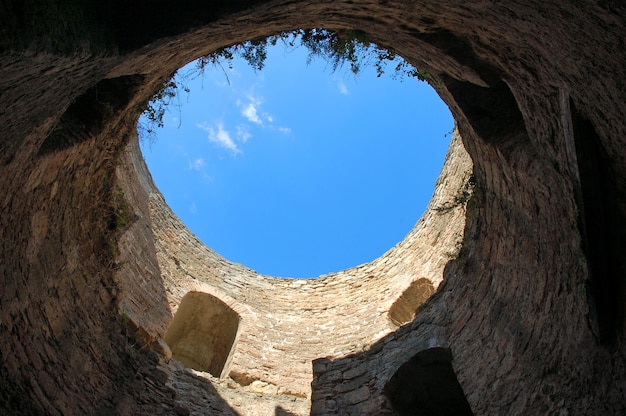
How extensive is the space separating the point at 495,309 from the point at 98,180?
14.3 feet

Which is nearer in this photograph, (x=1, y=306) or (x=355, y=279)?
(x=1, y=306)

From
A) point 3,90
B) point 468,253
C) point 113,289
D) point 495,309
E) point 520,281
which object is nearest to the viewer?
point 3,90

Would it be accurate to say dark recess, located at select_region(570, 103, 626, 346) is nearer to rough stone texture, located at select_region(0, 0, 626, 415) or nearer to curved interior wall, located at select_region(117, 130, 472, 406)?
rough stone texture, located at select_region(0, 0, 626, 415)

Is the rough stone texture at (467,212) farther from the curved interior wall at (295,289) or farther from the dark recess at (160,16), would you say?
the curved interior wall at (295,289)

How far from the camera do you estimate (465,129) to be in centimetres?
560

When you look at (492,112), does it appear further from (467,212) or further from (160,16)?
(160,16)

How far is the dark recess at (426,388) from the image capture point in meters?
6.54

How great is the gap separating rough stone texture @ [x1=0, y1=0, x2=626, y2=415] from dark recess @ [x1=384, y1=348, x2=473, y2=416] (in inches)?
5.7

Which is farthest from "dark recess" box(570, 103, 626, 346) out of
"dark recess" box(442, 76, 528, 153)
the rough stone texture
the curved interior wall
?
the curved interior wall

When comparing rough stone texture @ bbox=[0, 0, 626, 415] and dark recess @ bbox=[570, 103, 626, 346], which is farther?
dark recess @ bbox=[570, 103, 626, 346]

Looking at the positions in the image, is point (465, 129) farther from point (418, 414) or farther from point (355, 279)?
point (355, 279)

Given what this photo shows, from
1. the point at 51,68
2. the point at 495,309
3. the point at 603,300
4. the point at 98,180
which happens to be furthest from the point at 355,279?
the point at 51,68

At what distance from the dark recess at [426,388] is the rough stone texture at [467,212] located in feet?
0.47

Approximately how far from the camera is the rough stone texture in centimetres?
334
